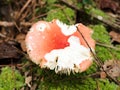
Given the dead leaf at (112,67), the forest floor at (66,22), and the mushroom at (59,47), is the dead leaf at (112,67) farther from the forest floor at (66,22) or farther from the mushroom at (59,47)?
the mushroom at (59,47)

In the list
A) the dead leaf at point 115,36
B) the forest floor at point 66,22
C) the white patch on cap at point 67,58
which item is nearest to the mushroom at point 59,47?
the white patch on cap at point 67,58

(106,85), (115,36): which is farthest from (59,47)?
(115,36)

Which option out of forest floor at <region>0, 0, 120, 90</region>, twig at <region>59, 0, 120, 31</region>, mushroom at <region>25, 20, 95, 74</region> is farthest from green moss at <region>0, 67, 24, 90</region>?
twig at <region>59, 0, 120, 31</region>

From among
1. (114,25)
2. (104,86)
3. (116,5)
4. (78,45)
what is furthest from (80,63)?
(116,5)

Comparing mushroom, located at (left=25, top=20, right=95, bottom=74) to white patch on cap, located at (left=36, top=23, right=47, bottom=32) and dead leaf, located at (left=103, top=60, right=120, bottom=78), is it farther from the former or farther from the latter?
dead leaf, located at (left=103, top=60, right=120, bottom=78)

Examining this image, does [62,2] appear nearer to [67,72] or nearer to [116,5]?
[116,5]

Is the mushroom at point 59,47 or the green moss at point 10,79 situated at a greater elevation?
the mushroom at point 59,47

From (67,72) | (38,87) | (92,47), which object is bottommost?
(38,87)
